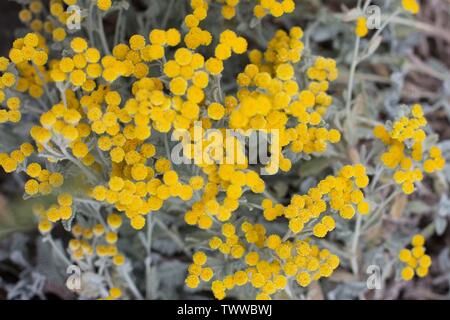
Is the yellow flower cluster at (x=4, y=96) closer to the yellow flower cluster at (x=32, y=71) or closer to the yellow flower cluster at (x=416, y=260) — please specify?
the yellow flower cluster at (x=32, y=71)

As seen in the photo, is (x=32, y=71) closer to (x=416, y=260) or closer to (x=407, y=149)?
(x=407, y=149)

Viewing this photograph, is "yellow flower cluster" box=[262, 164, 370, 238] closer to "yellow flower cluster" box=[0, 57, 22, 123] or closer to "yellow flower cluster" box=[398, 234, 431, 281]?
"yellow flower cluster" box=[398, 234, 431, 281]

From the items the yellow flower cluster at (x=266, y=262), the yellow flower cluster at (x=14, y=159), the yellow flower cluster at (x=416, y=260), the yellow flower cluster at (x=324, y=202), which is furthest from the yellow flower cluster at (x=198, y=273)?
the yellow flower cluster at (x=416, y=260)

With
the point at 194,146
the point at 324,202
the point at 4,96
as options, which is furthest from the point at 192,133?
the point at 4,96

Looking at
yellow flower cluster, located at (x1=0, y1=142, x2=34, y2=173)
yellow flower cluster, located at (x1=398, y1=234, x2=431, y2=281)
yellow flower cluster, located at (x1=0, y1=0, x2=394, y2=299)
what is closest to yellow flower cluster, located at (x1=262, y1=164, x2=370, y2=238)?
yellow flower cluster, located at (x1=0, y1=0, x2=394, y2=299)

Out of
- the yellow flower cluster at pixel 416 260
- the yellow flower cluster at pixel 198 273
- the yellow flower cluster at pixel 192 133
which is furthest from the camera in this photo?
the yellow flower cluster at pixel 416 260

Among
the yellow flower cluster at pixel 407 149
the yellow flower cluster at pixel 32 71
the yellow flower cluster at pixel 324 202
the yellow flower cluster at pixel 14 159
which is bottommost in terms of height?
the yellow flower cluster at pixel 324 202
